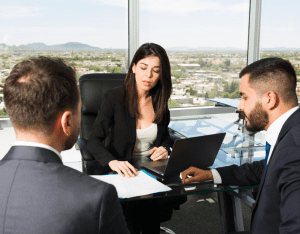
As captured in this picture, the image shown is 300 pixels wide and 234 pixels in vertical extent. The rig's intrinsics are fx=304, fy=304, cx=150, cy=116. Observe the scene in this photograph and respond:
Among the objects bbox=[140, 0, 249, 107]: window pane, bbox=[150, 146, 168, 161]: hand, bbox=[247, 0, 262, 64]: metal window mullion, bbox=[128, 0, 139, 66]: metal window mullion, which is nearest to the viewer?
bbox=[150, 146, 168, 161]: hand

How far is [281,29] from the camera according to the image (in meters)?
4.46

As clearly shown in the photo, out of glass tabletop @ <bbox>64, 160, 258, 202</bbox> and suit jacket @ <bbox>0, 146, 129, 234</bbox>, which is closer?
suit jacket @ <bbox>0, 146, 129, 234</bbox>

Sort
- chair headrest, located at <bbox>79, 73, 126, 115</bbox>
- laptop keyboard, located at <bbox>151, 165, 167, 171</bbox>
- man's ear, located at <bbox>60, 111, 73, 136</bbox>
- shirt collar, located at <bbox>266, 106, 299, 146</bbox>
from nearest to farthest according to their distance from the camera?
man's ear, located at <bbox>60, 111, 73, 136</bbox>
shirt collar, located at <bbox>266, 106, 299, 146</bbox>
laptop keyboard, located at <bbox>151, 165, 167, 171</bbox>
chair headrest, located at <bbox>79, 73, 126, 115</bbox>

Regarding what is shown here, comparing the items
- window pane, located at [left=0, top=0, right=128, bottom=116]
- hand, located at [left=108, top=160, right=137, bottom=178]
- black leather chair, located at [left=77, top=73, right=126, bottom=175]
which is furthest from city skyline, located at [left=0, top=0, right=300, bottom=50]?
hand, located at [left=108, top=160, right=137, bottom=178]

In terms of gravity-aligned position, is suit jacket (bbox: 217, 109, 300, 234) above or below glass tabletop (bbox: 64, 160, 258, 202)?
above

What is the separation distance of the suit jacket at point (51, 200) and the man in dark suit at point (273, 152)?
0.60 metres

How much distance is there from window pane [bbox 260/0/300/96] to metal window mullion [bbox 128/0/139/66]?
1898mm

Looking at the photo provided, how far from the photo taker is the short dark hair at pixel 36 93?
78 centimetres

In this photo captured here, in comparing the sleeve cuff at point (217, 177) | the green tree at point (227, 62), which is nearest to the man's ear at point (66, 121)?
the sleeve cuff at point (217, 177)

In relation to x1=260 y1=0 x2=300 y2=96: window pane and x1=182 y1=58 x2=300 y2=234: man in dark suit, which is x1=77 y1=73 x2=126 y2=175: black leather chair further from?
x1=260 y1=0 x2=300 y2=96: window pane

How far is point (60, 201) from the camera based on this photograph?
710 mm

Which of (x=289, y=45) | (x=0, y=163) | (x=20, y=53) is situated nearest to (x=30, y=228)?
(x=0, y=163)

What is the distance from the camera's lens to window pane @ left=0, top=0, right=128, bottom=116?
143 inches

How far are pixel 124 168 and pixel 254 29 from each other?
360 cm
